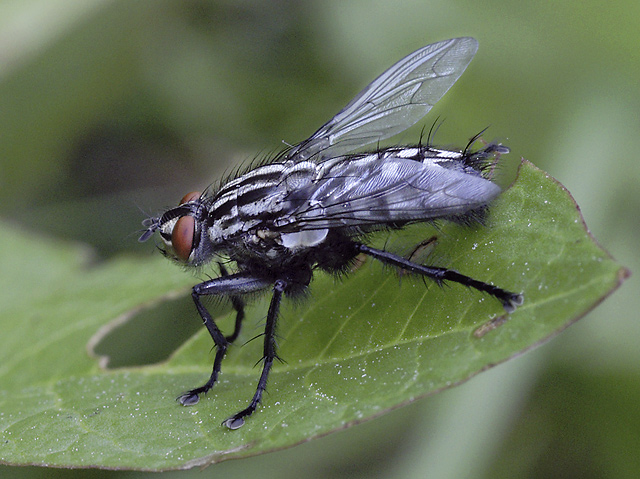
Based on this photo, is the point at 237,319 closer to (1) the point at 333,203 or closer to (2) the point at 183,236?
(2) the point at 183,236

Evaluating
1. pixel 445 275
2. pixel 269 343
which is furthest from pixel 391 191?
pixel 269 343

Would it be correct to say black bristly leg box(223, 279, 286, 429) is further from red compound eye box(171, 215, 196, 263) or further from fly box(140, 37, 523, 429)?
red compound eye box(171, 215, 196, 263)

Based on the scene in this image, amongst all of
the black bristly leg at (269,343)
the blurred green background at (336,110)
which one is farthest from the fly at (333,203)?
the blurred green background at (336,110)

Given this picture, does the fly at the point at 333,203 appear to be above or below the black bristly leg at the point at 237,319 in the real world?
above

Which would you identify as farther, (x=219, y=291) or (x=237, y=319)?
(x=237, y=319)

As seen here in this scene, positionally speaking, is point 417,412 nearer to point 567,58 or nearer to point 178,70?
point 567,58

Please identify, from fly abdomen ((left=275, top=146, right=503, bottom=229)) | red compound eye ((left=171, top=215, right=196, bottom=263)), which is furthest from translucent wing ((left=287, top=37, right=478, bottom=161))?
red compound eye ((left=171, top=215, right=196, bottom=263))

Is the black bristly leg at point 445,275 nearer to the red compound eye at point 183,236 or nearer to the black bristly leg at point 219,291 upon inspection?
the black bristly leg at point 219,291
